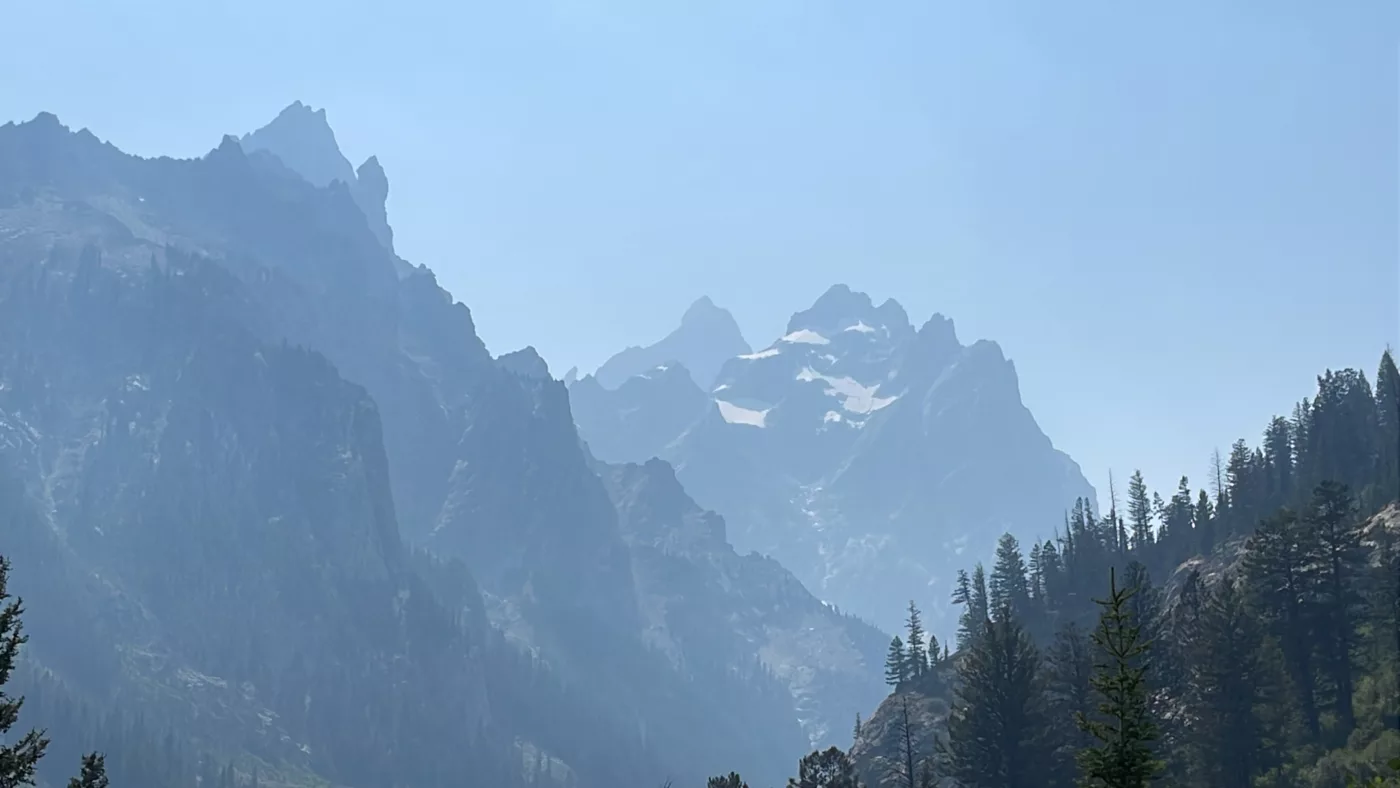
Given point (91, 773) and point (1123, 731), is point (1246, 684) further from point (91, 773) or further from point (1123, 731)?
point (91, 773)

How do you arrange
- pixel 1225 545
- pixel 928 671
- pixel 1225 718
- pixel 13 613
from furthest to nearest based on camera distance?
pixel 928 671
pixel 1225 545
pixel 1225 718
pixel 13 613

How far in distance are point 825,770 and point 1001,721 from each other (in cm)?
1374

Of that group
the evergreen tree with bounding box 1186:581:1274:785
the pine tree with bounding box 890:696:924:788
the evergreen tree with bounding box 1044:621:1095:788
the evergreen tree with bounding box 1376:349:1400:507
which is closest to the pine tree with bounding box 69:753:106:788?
the pine tree with bounding box 890:696:924:788

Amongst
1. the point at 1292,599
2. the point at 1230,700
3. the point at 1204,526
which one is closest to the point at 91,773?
the point at 1230,700

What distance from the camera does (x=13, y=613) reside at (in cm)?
3659

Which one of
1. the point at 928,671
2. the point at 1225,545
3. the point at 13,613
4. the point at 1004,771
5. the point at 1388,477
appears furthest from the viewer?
the point at 928,671

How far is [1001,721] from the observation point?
3440 inches

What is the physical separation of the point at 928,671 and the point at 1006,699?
108 metres

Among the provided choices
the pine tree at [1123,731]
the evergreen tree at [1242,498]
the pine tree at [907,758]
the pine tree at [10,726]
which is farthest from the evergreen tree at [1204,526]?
the pine tree at [10,726]

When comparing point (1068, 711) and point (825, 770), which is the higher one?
point (1068, 711)

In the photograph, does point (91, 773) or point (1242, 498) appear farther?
point (1242, 498)

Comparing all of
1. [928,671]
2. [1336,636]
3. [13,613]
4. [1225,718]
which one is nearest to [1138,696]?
[13,613]

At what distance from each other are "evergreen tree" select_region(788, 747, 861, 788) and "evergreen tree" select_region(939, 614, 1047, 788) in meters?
7.27

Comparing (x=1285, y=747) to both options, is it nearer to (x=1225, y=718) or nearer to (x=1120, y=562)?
(x=1225, y=718)
